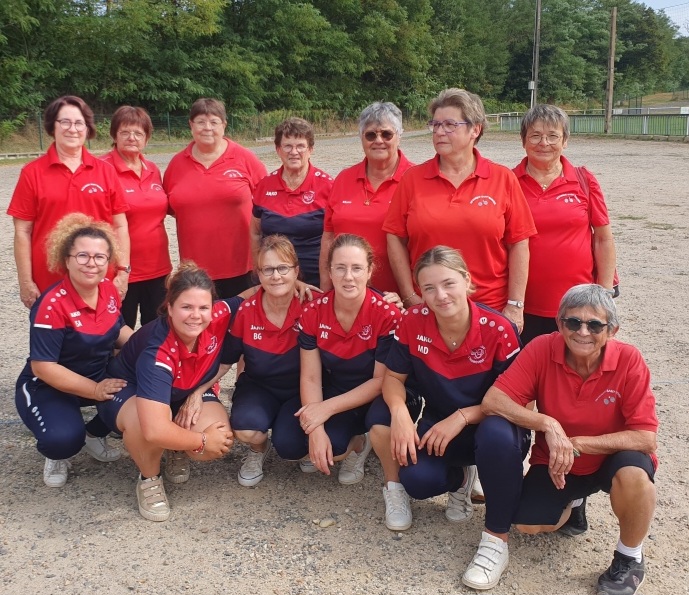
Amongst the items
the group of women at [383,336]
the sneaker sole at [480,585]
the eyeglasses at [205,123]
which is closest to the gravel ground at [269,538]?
the sneaker sole at [480,585]

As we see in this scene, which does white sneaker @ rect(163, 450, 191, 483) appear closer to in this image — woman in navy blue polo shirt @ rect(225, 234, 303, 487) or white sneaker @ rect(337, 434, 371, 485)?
woman in navy blue polo shirt @ rect(225, 234, 303, 487)

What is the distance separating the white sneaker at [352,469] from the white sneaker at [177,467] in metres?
0.90

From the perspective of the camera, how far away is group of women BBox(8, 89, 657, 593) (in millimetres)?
3348

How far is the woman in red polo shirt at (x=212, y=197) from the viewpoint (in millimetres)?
5129

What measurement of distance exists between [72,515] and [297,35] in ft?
153

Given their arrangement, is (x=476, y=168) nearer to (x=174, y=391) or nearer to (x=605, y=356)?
(x=605, y=356)

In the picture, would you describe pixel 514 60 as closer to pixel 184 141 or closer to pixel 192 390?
pixel 184 141

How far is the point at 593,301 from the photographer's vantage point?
10.3 feet

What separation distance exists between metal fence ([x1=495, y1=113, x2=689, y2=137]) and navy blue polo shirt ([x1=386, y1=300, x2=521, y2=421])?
26.2 metres

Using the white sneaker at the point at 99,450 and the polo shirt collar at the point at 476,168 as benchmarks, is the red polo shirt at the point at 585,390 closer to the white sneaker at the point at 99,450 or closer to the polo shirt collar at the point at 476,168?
the polo shirt collar at the point at 476,168

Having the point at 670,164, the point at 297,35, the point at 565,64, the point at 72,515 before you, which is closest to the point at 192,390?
the point at 72,515

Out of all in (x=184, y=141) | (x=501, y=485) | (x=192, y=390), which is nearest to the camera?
(x=501, y=485)

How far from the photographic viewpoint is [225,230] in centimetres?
521

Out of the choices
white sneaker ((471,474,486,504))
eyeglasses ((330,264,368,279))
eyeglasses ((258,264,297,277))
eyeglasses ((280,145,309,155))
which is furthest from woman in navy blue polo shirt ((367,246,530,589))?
eyeglasses ((280,145,309,155))
